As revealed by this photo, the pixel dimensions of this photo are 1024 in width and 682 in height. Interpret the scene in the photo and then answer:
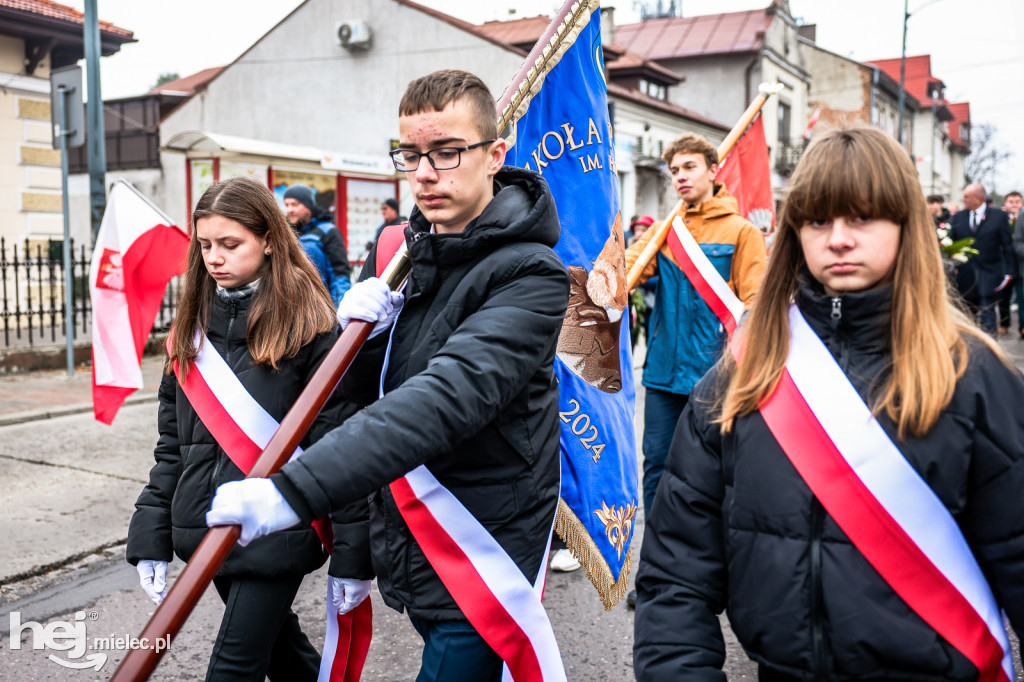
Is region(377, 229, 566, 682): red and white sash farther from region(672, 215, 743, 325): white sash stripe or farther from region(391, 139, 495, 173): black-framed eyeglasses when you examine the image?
region(672, 215, 743, 325): white sash stripe

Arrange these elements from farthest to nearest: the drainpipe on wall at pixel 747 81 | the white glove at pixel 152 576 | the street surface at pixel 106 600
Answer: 1. the drainpipe on wall at pixel 747 81
2. the street surface at pixel 106 600
3. the white glove at pixel 152 576

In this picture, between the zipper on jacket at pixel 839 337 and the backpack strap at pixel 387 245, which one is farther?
the backpack strap at pixel 387 245

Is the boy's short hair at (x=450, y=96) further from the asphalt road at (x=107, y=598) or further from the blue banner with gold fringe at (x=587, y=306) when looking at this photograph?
the asphalt road at (x=107, y=598)

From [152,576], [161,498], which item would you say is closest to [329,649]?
[152,576]

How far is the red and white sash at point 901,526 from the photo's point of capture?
57.9 inches

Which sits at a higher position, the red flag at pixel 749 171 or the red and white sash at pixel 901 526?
the red flag at pixel 749 171

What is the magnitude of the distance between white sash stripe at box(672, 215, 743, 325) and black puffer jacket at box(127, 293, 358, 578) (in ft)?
7.63

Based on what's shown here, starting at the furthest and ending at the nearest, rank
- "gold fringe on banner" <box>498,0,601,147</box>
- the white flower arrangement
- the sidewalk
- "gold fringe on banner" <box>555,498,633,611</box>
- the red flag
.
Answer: the white flower arrangement
the sidewalk
the red flag
"gold fringe on banner" <box>555,498,633,611</box>
"gold fringe on banner" <box>498,0,601,147</box>

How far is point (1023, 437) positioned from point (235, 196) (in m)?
2.09

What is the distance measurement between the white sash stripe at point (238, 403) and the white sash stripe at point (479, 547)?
53 centimetres

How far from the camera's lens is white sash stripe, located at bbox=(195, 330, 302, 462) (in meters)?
2.45

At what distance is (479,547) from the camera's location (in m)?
2.05

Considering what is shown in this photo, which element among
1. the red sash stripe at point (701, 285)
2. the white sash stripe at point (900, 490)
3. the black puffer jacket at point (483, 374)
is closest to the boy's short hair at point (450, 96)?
the black puffer jacket at point (483, 374)

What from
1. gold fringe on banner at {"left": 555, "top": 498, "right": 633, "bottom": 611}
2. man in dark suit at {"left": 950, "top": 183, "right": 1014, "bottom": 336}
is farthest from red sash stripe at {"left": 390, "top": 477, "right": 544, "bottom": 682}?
man in dark suit at {"left": 950, "top": 183, "right": 1014, "bottom": 336}
